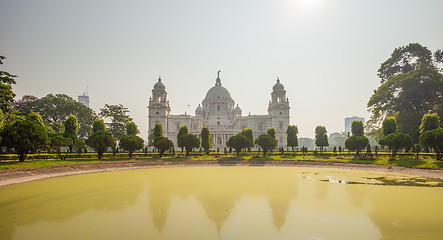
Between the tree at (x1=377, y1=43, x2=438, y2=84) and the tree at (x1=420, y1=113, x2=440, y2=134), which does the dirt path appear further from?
the tree at (x1=377, y1=43, x2=438, y2=84)

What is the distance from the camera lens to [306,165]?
3133 centimetres

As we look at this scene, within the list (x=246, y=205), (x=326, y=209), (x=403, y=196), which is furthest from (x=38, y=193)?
(x=403, y=196)

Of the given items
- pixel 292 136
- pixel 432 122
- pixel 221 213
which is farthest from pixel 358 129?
pixel 221 213

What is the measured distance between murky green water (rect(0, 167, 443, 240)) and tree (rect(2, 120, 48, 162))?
1146cm

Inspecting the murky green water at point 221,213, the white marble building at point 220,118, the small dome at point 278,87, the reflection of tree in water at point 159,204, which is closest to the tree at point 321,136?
the white marble building at point 220,118

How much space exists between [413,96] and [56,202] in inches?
2083

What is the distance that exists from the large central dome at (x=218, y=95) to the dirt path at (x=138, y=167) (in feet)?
198

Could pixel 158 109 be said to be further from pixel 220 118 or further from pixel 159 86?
pixel 220 118

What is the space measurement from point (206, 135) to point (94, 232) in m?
40.5

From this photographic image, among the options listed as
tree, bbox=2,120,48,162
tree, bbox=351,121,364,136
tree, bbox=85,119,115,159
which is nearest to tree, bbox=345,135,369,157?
tree, bbox=351,121,364,136

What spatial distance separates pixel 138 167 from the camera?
29.8 meters

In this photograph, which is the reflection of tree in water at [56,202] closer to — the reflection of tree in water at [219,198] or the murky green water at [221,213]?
the murky green water at [221,213]

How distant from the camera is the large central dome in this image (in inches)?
3673

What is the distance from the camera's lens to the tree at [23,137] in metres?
23.1
